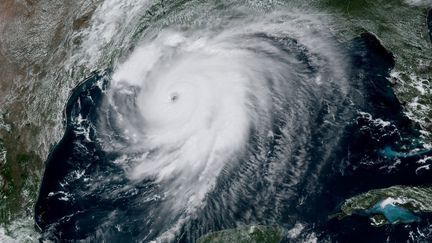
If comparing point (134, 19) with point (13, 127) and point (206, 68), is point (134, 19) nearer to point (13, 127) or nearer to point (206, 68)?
point (206, 68)

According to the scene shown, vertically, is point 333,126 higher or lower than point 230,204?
higher

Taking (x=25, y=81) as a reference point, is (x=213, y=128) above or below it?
below

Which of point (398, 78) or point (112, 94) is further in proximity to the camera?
point (112, 94)

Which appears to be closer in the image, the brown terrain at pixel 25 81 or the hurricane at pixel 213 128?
the hurricane at pixel 213 128

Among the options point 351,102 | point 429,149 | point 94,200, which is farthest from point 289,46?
point 94,200

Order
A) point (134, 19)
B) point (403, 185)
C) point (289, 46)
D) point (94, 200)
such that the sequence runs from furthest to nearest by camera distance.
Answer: point (134, 19) < point (289, 46) < point (94, 200) < point (403, 185)

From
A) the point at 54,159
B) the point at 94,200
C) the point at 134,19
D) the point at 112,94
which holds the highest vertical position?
the point at 134,19

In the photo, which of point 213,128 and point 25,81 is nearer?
point 213,128

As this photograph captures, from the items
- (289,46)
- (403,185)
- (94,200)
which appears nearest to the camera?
(403,185)
